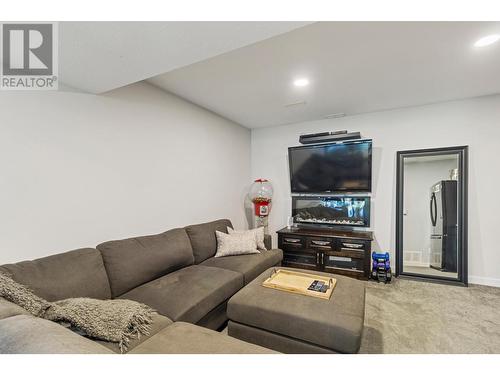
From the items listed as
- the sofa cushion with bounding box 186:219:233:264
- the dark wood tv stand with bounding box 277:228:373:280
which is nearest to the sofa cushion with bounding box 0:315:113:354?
the sofa cushion with bounding box 186:219:233:264

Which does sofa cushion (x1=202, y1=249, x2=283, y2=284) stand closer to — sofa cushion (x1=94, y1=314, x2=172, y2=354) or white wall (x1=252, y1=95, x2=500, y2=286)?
sofa cushion (x1=94, y1=314, x2=172, y2=354)

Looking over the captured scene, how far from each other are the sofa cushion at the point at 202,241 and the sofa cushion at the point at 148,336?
1.18 meters

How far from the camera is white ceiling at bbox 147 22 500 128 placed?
1676 millimetres

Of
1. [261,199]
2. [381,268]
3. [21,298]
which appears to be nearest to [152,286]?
[21,298]

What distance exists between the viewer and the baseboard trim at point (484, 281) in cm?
287

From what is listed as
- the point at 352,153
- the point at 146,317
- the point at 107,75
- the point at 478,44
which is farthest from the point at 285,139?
the point at 146,317

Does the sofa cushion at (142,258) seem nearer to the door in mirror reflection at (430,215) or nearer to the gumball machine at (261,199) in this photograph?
the gumball machine at (261,199)

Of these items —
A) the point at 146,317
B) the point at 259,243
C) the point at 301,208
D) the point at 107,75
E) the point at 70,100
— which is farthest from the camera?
the point at 301,208

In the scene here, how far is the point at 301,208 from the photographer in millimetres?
3965

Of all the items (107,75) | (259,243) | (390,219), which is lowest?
(259,243)

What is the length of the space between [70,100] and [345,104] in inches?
125

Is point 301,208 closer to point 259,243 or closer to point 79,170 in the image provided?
point 259,243

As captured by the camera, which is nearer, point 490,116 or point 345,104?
point 490,116

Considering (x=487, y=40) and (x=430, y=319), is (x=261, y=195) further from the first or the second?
(x=487, y=40)
